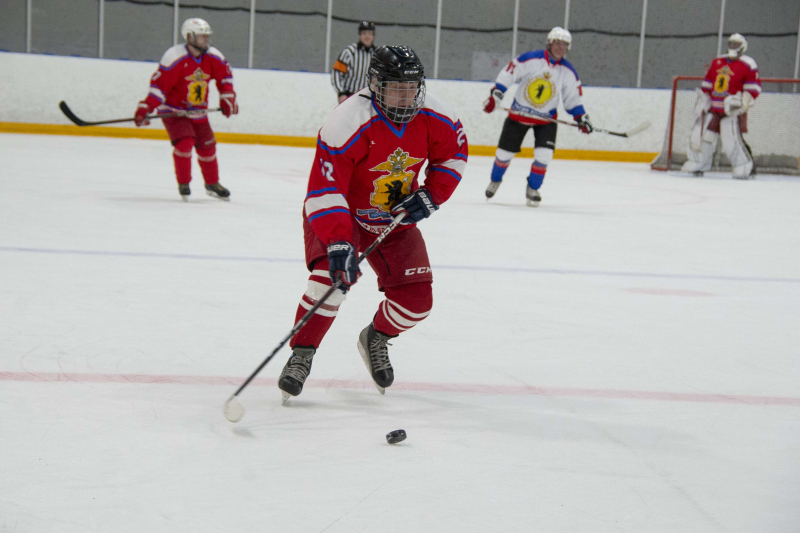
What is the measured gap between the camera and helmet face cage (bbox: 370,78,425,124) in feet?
6.31

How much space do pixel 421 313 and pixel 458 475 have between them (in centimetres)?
59

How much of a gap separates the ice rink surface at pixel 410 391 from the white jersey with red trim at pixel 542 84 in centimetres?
199

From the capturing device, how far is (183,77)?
5.54m

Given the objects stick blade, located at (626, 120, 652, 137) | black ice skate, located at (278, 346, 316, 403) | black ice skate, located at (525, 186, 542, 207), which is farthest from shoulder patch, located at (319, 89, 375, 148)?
stick blade, located at (626, 120, 652, 137)

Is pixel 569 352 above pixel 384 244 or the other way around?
the other way around

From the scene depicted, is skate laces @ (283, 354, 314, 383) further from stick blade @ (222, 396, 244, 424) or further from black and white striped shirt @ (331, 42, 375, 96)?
black and white striped shirt @ (331, 42, 375, 96)

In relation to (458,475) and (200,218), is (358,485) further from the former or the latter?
(200,218)

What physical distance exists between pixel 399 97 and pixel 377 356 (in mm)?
650

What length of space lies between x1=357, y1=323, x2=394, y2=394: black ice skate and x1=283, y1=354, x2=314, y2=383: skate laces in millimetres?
171

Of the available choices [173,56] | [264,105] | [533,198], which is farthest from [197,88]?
[264,105]

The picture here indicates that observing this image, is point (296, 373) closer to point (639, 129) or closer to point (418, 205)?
point (418, 205)

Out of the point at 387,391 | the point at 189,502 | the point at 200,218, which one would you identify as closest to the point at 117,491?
the point at 189,502

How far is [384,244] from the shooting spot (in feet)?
7.09

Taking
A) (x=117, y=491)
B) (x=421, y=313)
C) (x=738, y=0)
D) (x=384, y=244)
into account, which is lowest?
(x=117, y=491)
